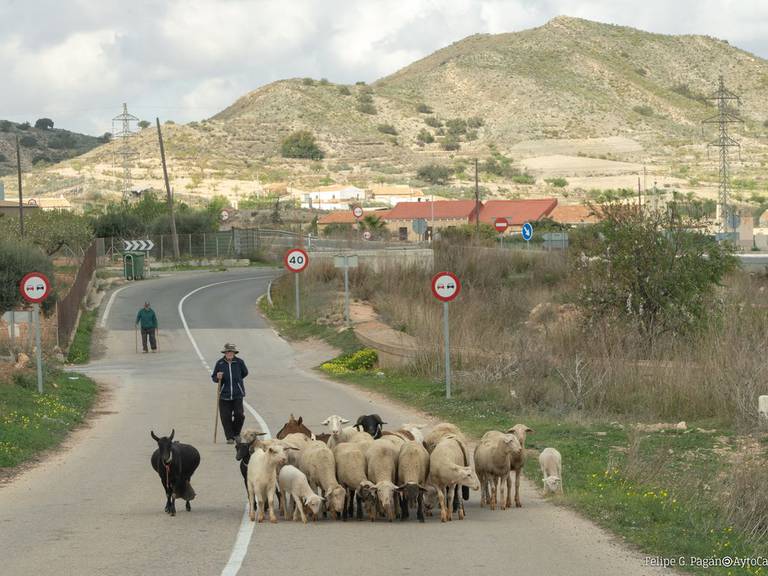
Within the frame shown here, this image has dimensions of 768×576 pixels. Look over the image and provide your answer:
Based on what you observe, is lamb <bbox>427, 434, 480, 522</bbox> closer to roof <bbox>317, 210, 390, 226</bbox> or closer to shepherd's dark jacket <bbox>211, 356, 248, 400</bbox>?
shepherd's dark jacket <bbox>211, 356, 248, 400</bbox>

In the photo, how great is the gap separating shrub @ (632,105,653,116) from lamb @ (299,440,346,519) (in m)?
181

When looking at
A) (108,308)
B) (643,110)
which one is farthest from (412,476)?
(643,110)

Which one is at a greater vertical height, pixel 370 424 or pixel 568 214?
pixel 568 214

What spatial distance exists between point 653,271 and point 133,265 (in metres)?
38.9

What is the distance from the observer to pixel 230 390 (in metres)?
20.1

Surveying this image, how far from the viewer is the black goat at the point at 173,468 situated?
13312 mm

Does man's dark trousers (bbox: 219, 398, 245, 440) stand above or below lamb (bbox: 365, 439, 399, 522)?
below

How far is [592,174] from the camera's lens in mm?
138750

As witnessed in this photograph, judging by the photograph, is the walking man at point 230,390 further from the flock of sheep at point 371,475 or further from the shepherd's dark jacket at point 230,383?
the flock of sheep at point 371,475

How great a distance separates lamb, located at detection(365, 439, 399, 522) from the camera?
1290 centimetres

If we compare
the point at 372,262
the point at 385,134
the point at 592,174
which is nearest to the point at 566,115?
the point at 385,134

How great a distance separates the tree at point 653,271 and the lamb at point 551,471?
1832 centimetres

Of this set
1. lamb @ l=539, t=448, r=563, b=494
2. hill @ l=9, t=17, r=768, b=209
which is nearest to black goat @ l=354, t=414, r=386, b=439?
lamb @ l=539, t=448, r=563, b=494

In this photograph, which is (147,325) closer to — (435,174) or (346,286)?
(346,286)
